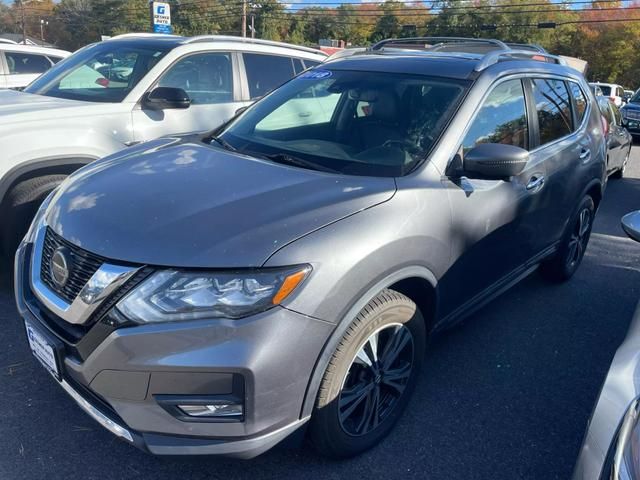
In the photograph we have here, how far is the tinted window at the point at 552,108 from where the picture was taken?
12.1ft

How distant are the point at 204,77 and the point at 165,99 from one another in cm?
77

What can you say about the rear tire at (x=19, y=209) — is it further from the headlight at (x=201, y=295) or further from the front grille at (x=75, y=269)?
the headlight at (x=201, y=295)

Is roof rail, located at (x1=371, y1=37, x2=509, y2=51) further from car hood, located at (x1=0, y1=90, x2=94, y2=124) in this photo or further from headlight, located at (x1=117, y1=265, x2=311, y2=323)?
headlight, located at (x1=117, y1=265, x2=311, y2=323)

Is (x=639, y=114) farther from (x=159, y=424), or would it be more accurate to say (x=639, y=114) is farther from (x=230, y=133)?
(x=159, y=424)

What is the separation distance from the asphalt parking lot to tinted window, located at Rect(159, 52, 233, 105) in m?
2.27

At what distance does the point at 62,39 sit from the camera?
72688mm

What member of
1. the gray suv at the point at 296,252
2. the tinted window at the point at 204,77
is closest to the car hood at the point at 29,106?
the tinted window at the point at 204,77

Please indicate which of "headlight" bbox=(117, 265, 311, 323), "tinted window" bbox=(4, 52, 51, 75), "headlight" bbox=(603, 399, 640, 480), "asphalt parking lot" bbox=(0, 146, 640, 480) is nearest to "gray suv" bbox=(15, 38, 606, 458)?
"headlight" bbox=(117, 265, 311, 323)

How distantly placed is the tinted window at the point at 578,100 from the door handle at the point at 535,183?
44.6 inches

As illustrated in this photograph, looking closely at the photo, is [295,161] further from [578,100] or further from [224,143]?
[578,100]

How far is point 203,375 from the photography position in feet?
6.36

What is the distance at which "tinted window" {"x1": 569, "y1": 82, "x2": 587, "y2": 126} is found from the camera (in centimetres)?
432

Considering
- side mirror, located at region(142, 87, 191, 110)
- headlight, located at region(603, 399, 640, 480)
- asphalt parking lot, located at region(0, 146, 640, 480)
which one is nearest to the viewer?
headlight, located at region(603, 399, 640, 480)

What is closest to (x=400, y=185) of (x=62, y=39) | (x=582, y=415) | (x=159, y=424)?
(x=159, y=424)
